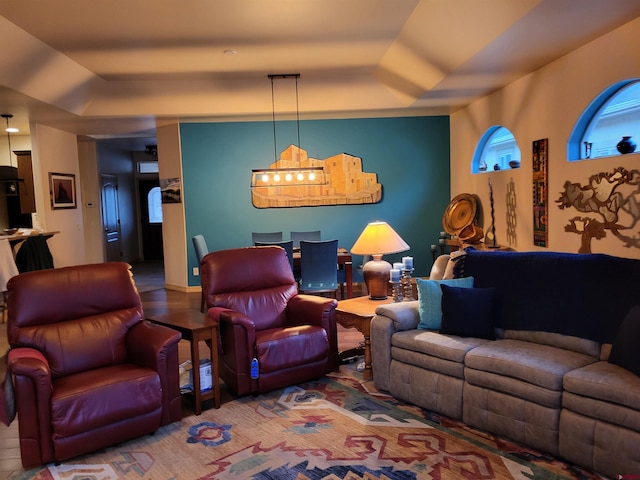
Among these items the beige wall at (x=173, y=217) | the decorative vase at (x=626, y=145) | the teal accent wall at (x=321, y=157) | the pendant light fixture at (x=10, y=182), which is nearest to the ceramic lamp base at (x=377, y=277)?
the decorative vase at (x=626, y=145)

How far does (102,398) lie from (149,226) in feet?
35.3

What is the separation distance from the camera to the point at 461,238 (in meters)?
6.56

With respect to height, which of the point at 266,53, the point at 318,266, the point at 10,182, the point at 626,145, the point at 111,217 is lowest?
the point at 318,266

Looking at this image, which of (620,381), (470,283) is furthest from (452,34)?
(620,381)

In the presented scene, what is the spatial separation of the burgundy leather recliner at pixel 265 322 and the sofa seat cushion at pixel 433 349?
63 cm

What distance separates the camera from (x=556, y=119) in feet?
15.7

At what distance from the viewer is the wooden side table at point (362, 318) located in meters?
3.91

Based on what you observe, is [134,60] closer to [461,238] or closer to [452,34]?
[452,34]

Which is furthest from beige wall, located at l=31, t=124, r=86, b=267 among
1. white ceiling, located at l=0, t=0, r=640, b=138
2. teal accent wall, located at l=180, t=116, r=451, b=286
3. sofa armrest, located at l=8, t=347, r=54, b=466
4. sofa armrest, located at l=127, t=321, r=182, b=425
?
sofa armrest, located at l=8, t=347, r=54, b=466

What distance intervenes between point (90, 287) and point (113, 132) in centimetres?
585

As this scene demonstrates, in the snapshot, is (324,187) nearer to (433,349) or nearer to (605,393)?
(433,349)

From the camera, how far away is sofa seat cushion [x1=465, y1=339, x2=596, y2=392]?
→ 2.72 metres

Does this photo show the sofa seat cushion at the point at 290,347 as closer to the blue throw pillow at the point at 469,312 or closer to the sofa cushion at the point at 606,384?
the blue throw pillow at the point at 469,312

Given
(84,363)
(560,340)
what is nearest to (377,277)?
(560,340)
